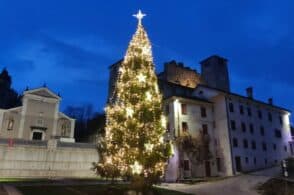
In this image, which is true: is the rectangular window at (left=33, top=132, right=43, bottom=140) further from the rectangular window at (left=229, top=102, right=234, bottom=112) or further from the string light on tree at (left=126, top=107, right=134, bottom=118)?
the string light on tree at (left=126, top=107, right=134, bottom=118)

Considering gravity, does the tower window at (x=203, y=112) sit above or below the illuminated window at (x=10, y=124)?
above

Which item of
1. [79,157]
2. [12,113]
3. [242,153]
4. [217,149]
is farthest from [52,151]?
[242,153]

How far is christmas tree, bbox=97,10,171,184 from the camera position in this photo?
12.9 m

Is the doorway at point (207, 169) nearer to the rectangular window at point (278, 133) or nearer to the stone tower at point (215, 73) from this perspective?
the rectangular window at point (278, 133)

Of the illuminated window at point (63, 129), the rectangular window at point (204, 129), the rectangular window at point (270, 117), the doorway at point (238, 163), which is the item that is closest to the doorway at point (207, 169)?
the doorway at point (238, 163)

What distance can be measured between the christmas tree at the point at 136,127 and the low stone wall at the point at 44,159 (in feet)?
45.4

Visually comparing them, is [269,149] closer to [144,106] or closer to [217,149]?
[217,149]

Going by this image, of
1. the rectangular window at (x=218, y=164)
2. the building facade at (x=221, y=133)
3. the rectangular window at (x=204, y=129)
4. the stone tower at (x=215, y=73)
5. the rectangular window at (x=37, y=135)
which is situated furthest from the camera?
the stone tower at (x=215, y=73)

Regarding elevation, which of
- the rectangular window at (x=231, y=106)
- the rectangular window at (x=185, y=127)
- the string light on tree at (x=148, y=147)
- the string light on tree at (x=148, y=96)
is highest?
the rectangular window at (x=231, y=106)

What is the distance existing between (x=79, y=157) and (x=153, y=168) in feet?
53.3

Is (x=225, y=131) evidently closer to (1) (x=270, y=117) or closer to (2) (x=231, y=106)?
(2) (x=231, y=106)

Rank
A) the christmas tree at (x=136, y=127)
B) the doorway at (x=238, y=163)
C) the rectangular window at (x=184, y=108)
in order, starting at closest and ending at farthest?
the christmas tree at (x=136, y=127) → the rectangular window at (x=184, y=108) → the doorway at (x=238, y=163)

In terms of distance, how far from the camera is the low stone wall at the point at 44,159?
78.9ft

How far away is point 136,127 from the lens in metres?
13.4
